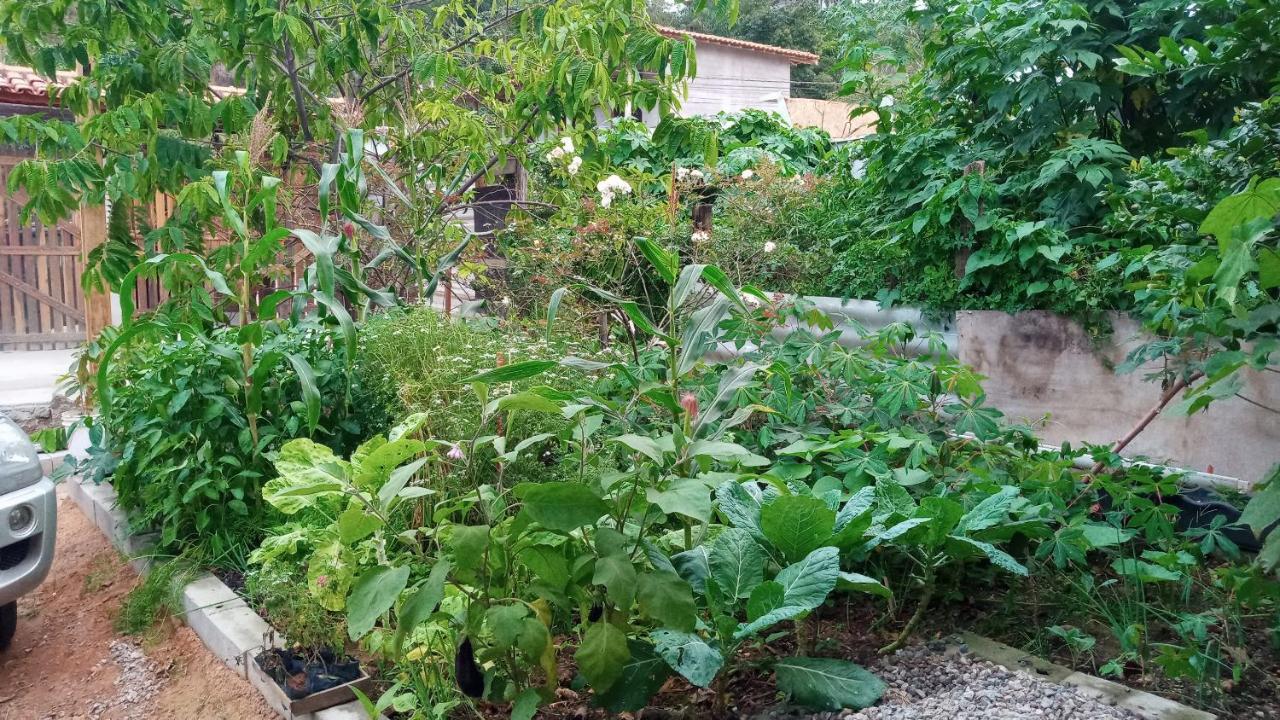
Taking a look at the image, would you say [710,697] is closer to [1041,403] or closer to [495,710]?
[495,710]

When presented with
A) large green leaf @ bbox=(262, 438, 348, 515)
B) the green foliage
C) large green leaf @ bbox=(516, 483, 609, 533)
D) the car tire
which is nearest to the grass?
the car tire

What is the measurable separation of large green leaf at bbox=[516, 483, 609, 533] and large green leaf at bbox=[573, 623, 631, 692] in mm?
251

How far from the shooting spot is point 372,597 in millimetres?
1917

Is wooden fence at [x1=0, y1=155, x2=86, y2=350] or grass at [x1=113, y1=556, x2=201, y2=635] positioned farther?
wooden fence at [x1=0, y1=155, x2=86, y2=350]

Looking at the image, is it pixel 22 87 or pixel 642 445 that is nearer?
pixel 642 445

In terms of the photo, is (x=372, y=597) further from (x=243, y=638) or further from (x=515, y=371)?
(x=243, y=638)

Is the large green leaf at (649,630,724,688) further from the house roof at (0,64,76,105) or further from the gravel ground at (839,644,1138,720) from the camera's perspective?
the house roof at (0,64,76,105)

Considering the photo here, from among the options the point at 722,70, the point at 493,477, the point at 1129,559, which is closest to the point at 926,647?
the point at 1129,559

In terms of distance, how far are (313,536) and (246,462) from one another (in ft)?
3.03

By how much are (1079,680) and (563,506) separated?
126cm

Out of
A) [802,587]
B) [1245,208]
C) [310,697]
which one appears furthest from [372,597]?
[1245,208]

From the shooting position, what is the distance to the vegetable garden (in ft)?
6.65

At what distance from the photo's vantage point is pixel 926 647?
2.21m

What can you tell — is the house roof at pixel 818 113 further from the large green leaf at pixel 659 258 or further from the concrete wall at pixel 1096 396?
the large green leaf at pixel 659 258
